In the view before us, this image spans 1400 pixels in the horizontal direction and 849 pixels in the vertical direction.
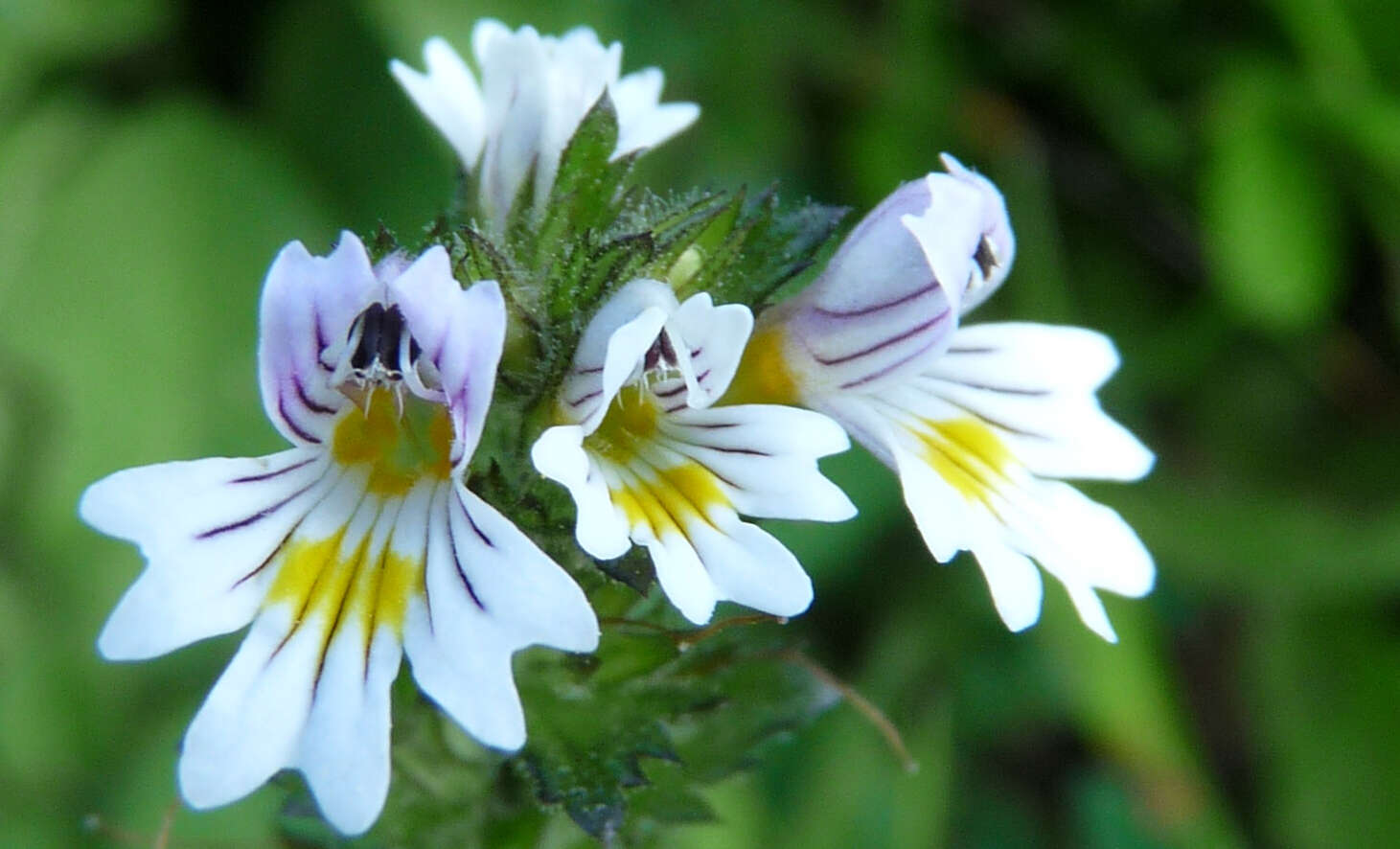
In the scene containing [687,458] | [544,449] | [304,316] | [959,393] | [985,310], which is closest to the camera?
[544,449]

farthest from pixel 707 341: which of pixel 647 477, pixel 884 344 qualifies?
pixel 884 344

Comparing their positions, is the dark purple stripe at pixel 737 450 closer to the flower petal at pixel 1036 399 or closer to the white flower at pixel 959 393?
the white flower at pixel 959 393

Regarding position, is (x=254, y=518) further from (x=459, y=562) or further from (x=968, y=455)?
(x=968, y=455)

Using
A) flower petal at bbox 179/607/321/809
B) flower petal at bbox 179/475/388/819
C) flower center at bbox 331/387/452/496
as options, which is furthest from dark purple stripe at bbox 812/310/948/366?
flower petal at bbox 179/607/321/809

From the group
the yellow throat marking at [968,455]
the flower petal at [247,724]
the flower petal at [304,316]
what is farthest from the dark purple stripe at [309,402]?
the yellow throat marking at [968,455]

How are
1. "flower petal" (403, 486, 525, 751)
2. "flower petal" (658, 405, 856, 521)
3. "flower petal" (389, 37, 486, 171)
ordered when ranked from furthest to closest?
"flower petal" (389, 37, 486, 171) < "flower petal" (658, 405, 856, 521) < "flower petal" (403, 486, 525, 751)

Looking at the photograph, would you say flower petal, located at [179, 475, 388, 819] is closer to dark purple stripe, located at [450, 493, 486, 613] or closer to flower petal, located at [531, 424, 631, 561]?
dark purple stripe, located at [450, 493, 486, 613]

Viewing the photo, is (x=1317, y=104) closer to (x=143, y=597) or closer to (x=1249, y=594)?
(x=1249, y=594)
